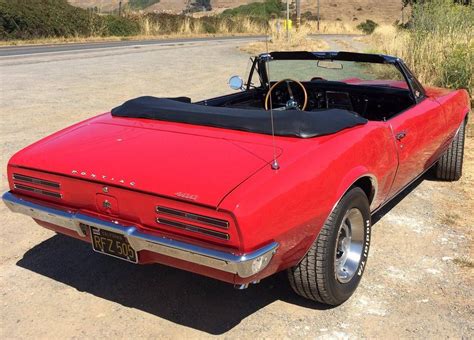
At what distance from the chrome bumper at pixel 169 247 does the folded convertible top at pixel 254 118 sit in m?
0.81

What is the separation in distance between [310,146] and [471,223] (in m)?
2.12

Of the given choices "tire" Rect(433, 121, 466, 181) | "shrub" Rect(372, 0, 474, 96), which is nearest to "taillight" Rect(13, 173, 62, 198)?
"tire" Rect(433, 121, 466, 181)

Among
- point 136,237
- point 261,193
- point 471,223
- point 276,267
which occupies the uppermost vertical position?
point 261,193

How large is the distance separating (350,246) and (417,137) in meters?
1.16

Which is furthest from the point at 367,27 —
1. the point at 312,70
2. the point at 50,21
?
the point at 312,70

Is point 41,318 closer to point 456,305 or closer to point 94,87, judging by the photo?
point 456,305

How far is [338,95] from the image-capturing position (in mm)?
4293

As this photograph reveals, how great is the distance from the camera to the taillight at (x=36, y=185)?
2.70 metres

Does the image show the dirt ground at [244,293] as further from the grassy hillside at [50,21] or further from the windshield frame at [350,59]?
the grassy hillside at [50,21]

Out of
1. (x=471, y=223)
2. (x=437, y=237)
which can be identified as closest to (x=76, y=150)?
(x=437, y=237)

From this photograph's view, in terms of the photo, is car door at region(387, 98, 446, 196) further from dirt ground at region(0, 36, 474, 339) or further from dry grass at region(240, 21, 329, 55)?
dry grass at region(240, 21, 329, 55)

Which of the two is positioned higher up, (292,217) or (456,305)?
(292,217)

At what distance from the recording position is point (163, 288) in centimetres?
307

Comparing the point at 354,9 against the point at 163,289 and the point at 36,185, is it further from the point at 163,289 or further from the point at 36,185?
the point at 36,185
